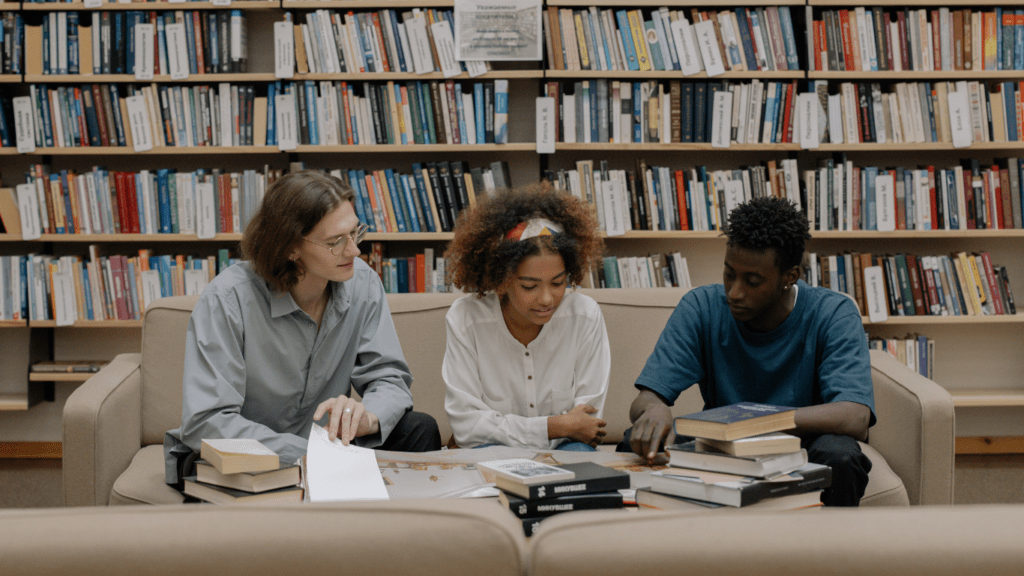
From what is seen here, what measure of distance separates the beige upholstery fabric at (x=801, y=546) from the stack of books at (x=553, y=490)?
1.25 feet

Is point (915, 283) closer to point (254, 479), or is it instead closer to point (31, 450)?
point (254, 479)

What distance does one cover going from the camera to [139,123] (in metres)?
2.99

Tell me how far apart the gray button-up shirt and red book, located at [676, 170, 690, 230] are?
1543 millimetres

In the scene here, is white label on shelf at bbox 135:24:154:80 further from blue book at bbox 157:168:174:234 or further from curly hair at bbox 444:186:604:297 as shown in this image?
curly hair at bbox 444:186:604:297

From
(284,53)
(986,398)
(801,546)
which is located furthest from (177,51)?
(986,398)

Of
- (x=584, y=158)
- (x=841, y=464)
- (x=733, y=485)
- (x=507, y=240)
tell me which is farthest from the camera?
(x=584, y=158)

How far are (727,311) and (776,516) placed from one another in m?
1.20

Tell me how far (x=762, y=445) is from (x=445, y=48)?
2.30m

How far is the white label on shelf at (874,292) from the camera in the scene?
3.00 m

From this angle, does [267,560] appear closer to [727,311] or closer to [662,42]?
[727,311]

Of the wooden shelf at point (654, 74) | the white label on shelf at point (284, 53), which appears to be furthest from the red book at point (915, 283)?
the white label on shelf at point (284, 53)

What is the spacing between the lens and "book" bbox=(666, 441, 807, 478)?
1.04 m

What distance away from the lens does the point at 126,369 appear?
1.93m

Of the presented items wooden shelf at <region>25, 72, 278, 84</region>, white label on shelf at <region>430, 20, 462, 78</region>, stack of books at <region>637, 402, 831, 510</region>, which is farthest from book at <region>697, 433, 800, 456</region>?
wooden shelf at <region>25, 72, 278, 84</region>
